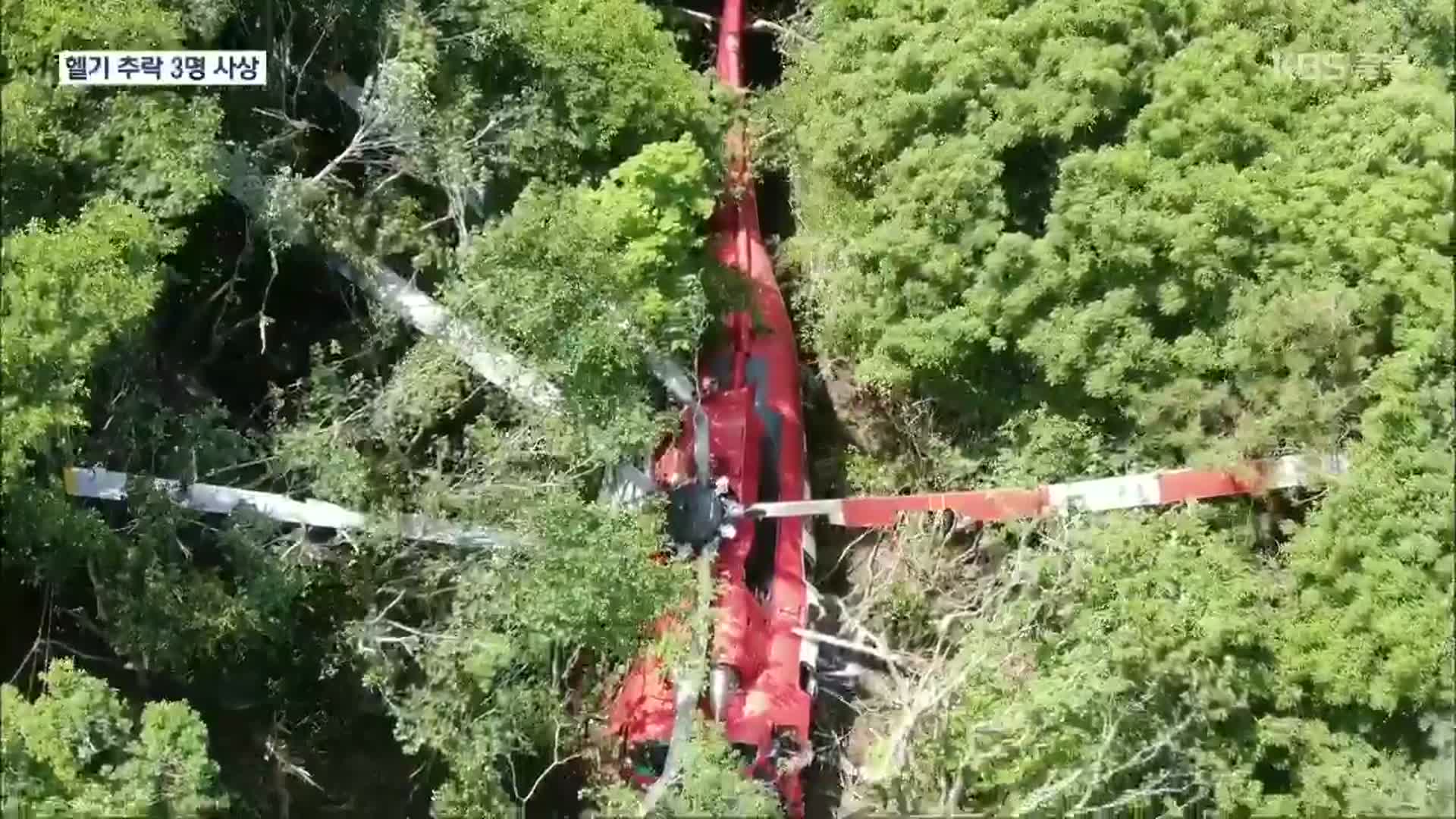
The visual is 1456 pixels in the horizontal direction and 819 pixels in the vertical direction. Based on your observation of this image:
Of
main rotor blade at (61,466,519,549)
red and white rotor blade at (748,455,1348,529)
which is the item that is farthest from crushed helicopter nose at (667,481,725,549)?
main rotor blade at (61,466,519,549)

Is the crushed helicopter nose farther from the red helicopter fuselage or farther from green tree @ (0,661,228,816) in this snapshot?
green tree @ (0,661,228,816)

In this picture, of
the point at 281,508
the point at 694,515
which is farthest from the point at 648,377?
the point at 281,508

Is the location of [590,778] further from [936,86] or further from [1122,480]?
[936,86]

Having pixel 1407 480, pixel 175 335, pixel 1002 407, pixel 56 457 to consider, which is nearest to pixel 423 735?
pixel 56 457

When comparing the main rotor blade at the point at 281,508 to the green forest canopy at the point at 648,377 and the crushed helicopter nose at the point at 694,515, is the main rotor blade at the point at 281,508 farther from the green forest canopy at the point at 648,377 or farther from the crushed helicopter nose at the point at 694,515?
the crushed helicopter nose at the point at 694,515
